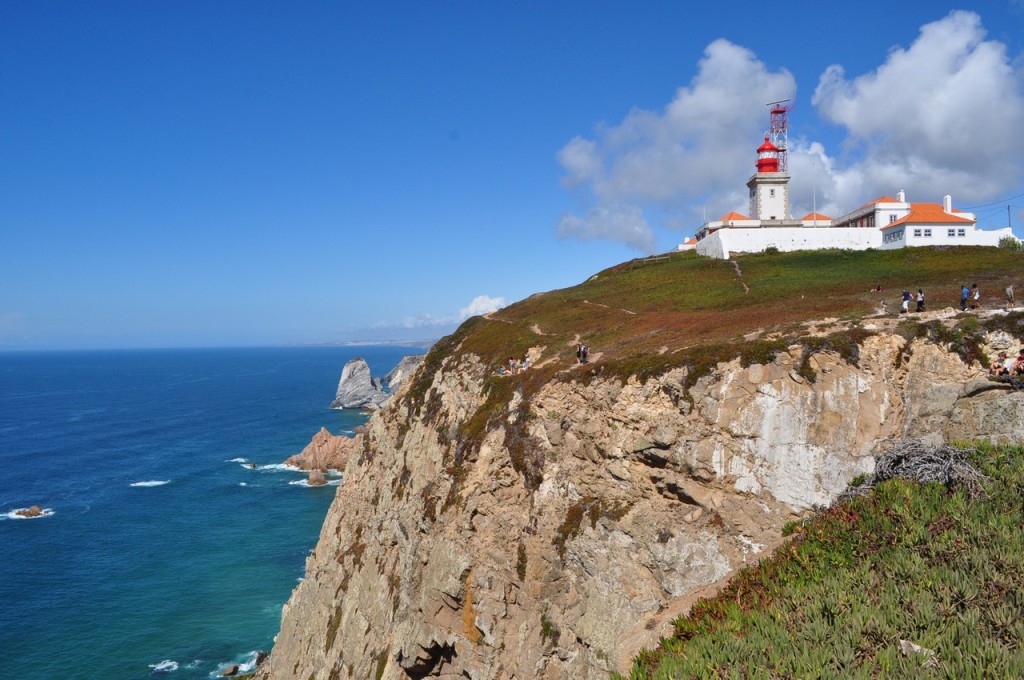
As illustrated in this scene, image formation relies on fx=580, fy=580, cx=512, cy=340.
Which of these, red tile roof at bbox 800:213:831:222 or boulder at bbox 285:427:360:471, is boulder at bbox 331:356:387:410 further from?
red tile roof at bbox 800:213:831:222

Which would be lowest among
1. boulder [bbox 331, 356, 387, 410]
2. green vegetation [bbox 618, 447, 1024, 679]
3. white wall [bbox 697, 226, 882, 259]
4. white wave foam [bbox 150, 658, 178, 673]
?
white wave foam [bbox 150, 658, 178, 673]

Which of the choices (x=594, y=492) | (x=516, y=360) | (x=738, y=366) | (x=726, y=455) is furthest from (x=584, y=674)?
(x=516, y=360)

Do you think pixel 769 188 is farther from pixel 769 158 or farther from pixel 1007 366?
pixel 1007 366

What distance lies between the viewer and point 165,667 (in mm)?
42188

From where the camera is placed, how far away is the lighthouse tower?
69562 millimetres

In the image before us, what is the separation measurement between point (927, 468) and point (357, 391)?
487 ft

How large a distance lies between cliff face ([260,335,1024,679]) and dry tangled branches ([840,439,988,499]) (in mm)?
4967

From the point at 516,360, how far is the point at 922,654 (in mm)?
28370

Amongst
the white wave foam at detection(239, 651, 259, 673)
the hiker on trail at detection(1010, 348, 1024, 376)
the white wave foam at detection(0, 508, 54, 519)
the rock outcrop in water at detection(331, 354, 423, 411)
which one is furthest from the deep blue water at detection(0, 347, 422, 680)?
the hiker on trail at detection(1010, 348, 1024, 376)

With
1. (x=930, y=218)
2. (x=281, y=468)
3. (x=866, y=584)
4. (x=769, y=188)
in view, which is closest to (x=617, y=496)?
(x=866, y=584)

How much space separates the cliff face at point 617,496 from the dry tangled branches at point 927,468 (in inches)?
196

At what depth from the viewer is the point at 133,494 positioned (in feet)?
255

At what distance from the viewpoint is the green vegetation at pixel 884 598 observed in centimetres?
1044

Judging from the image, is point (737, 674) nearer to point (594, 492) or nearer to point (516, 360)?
point (594, 492)
